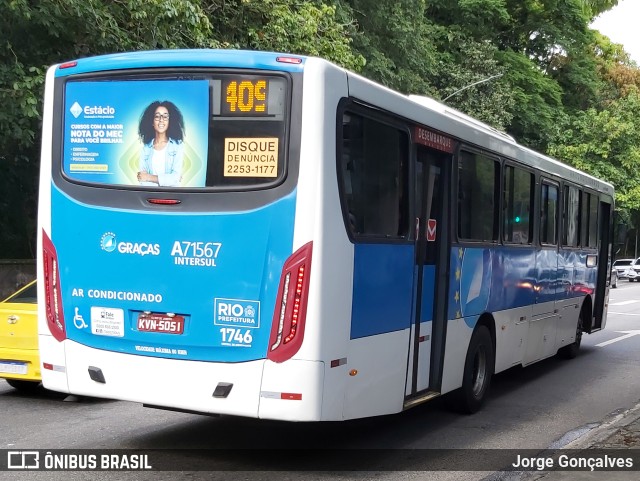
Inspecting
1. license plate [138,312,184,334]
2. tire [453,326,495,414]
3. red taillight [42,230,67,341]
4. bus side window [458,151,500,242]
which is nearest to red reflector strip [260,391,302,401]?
license plate [138,312,184,334]

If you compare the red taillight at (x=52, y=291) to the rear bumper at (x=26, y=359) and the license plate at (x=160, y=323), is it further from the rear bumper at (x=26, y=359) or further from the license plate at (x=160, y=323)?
the rear bumper at (x=26, y=359)

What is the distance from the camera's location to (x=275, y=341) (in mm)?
6371

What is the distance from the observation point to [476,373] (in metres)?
10.1

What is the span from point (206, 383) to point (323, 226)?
144 centimetres

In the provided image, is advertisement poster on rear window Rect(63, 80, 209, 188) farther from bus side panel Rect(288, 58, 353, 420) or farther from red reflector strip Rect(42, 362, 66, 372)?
red reflector strip Rect(42, 362, 66, 372)

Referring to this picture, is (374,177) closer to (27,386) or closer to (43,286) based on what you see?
(43,286)

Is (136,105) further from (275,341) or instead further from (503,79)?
(503,79)

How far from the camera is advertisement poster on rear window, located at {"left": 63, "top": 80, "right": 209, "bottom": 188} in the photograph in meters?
6.73

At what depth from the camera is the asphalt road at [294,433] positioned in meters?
7.19

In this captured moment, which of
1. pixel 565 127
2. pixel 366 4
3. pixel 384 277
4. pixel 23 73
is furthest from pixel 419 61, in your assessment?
pixel 384 277

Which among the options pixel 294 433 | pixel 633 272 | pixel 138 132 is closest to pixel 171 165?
pixel 138 132

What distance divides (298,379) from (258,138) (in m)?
1.78

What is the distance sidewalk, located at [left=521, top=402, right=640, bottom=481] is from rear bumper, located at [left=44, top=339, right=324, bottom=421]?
200 centimetres

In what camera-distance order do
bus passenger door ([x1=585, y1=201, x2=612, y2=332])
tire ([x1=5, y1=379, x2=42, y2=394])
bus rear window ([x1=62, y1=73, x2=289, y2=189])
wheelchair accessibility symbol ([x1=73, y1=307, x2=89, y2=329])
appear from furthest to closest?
bus passenger door ([x1=585, y1=201, x2=612, y2=332]) < tire ([x1=5, y1=379, x2=42, y2=394]) < wheelchair accessibility symbol ([x1=73, y1=307, x2=89, y2=329]) < bus rear window ([x1=62, y1=73, x2=289, y2=189])
